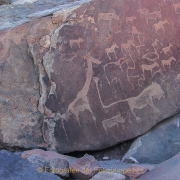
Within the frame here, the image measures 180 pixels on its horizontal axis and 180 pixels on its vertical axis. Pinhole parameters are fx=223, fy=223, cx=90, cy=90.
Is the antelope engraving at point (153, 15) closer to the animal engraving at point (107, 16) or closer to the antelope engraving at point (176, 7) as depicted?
the antelope engraving at point (176, 7)

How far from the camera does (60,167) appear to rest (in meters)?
1.93

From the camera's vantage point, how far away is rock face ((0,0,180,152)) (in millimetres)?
2547

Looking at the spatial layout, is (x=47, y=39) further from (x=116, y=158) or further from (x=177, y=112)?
(x=177, y=112)

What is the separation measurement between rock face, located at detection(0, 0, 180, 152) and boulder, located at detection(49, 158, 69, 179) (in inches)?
21.9

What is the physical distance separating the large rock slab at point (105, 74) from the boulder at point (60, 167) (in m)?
0.56

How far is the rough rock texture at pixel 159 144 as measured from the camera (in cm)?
243

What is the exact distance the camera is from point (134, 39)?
9.09ft

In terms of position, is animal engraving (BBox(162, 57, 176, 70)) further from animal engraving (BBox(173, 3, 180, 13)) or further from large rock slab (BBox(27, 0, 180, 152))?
animal engraving (BBox(173, 3, 180, 13))

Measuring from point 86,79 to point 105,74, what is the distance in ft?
0.79

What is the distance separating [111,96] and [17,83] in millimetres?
1107

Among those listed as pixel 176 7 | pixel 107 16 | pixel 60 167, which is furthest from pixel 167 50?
pixel 60 167

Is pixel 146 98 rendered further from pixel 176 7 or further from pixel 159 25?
pixel 176 7

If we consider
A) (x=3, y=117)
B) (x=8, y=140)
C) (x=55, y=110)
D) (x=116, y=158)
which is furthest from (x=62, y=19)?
(x=116, y=158)

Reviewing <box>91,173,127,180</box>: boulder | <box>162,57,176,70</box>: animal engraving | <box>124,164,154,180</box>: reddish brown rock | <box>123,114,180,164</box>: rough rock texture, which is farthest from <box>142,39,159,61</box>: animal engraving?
<box>91,173,127,180</box>: boulder
